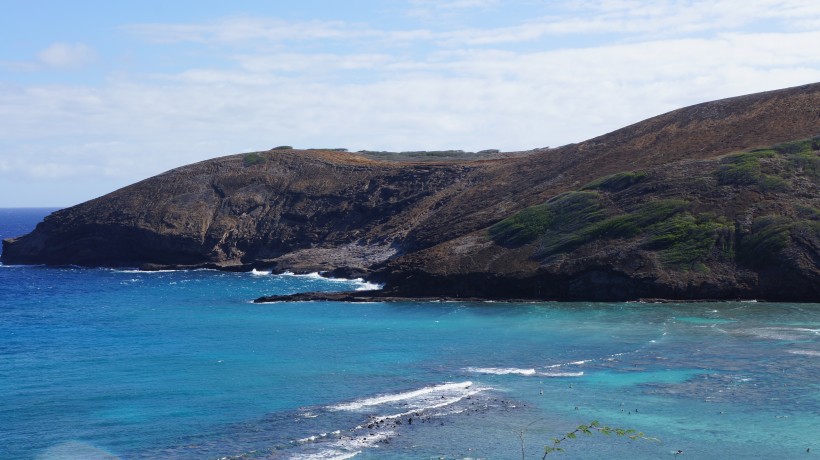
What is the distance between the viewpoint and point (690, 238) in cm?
7075

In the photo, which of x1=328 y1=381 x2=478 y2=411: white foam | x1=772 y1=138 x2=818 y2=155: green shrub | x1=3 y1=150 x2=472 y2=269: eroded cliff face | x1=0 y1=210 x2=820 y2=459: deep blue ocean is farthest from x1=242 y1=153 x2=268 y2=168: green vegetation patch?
x1=328 y1=381 x2=478 y2=411: white foam

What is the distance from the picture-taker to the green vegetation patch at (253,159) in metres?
126

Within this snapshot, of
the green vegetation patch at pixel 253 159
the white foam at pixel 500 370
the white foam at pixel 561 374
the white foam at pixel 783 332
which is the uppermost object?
the green vegetation patch at pixel 253 159

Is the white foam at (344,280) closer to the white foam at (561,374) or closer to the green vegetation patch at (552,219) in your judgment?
the green vegetation patch at (552,219)

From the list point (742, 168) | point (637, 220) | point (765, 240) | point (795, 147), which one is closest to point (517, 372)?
point (765, 240)

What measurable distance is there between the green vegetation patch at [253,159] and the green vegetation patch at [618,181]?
56.6 metres

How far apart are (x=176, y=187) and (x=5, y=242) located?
2722 cm

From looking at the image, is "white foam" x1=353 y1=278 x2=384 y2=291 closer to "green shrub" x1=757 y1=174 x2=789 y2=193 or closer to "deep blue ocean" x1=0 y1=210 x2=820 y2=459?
"deep blue ocean" x1=0 y1=210 x2=820 y2=459

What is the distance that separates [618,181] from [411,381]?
47.3 metres

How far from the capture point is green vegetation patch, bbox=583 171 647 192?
8244cm

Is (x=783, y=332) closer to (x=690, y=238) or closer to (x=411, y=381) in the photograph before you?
(x=690, y=238)

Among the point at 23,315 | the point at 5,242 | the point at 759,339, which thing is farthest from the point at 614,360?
the point at 5,242

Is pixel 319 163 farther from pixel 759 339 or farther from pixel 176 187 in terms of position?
pixel 759 339

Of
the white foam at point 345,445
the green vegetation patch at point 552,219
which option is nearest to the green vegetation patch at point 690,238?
the green vegetation patch at point 552,219
